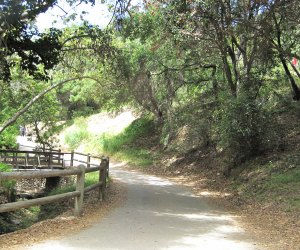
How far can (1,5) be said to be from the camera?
1050 cm

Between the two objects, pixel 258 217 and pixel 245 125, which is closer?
pixel 258 217

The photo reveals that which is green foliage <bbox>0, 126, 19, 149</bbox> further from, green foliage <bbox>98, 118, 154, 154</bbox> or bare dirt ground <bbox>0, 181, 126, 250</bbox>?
bare dirt ground <bbox>0, 181, 126, 250</bbox>

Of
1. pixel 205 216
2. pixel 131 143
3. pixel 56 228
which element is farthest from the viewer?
pixel 131 143

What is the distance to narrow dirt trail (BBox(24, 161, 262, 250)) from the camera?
6.40 meters

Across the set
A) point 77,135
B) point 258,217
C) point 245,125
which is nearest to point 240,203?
point 258,217

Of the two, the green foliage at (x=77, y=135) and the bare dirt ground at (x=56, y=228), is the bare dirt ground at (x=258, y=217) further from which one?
the green foliage at (x=77, y=135)

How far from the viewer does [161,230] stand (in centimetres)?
769

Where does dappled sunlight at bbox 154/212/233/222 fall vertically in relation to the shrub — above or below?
below

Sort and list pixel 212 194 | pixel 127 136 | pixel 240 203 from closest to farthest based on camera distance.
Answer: pixel 240 203 → pixel 212 194 → pixel 127 136

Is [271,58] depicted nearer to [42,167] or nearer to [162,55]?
[162,55]

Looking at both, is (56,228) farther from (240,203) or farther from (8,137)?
(8,137)

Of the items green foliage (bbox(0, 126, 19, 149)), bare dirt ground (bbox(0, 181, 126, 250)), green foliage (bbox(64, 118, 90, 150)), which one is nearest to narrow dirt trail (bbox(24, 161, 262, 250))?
bare dirt ground (bbox(0, 181, 126, 250))

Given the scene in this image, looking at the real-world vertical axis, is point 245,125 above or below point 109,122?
below

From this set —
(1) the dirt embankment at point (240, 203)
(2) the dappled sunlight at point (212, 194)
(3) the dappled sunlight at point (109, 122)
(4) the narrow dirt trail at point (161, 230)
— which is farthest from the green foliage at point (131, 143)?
(4) the narrow dirt trail at point (161, 230)
